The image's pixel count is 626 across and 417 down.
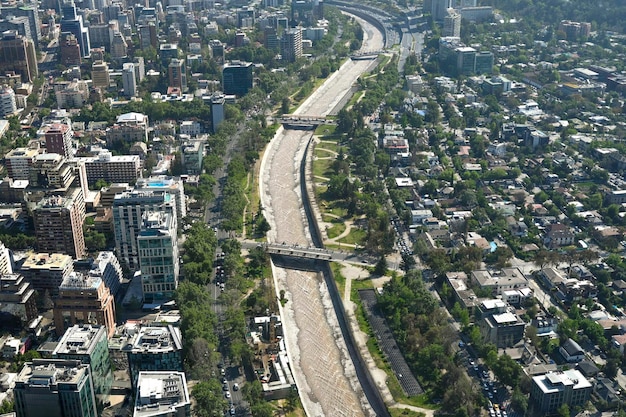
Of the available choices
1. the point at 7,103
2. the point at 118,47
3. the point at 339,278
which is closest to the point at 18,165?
the point at 7,103

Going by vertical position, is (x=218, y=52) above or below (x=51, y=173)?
above

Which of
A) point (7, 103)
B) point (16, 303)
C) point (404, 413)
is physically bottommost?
point (404, 413)

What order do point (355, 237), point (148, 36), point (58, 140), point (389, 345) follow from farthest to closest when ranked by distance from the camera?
point (148, 36), point (58, 140), point (355, 237), point (389, 345)

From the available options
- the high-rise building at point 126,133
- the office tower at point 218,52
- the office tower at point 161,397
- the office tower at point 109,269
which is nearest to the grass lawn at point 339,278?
the office tower at point 109,269

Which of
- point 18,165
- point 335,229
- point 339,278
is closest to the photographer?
point 339,278

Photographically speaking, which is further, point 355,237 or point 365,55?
point 365,55

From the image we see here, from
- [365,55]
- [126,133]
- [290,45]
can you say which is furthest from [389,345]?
[365,55]

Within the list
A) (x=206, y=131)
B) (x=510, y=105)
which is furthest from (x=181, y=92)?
(x=510, y=105)

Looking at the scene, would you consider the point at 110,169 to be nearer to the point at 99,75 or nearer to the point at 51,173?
the point at 51,173

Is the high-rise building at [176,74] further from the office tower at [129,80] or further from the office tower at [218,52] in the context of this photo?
the office tower at [218,52]
